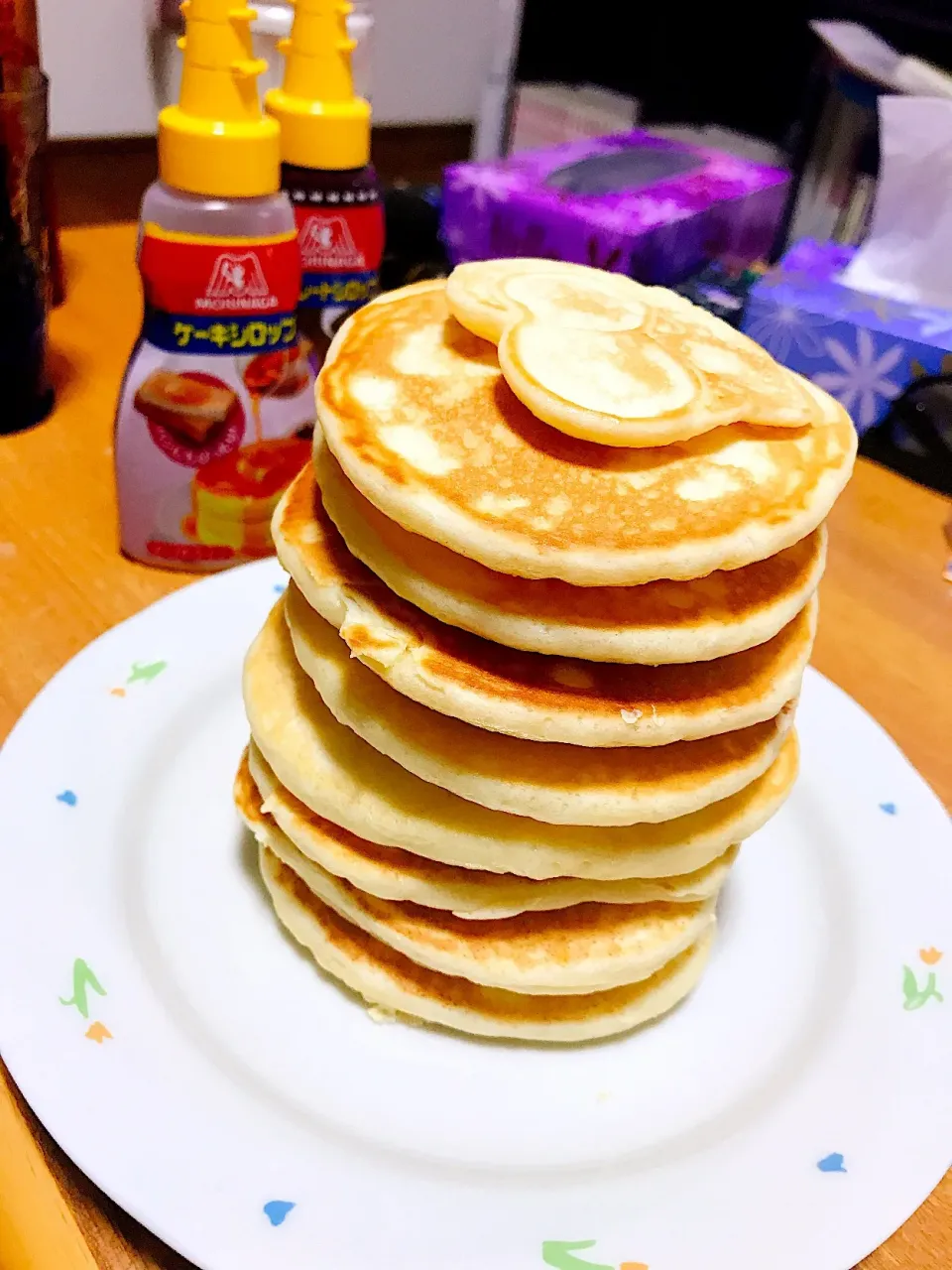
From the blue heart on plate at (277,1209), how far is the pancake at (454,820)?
0.74 feet

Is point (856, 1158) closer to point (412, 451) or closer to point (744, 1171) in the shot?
point (744, 1171)

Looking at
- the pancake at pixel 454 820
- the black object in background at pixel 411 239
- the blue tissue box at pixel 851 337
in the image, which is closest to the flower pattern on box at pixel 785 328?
the blue tissue box at pixel 851 337

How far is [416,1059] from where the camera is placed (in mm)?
740

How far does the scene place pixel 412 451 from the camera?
0.66 m

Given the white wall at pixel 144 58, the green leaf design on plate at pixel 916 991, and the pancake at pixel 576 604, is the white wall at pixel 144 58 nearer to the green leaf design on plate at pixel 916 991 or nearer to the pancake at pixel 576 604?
the pancake at pixel 576 604

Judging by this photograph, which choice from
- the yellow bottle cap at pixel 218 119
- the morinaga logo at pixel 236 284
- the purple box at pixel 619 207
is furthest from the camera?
the purple box at pixel 619 207

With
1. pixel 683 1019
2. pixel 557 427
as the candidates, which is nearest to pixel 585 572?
pixel 557 427

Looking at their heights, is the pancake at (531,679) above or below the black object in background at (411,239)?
above

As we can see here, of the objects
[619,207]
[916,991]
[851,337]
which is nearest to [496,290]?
[916,991]

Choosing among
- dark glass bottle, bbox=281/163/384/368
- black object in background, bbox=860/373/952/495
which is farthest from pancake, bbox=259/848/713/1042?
black object in background, bbox=860/373/952/495

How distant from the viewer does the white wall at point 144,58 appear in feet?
6.44

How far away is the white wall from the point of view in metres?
1.96

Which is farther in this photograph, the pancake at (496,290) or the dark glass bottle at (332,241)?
the dark glass bottle at (332,241)

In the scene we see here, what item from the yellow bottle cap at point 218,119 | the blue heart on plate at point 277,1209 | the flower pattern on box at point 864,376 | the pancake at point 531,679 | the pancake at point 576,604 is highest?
the yellow bottle cap at point 218,119
